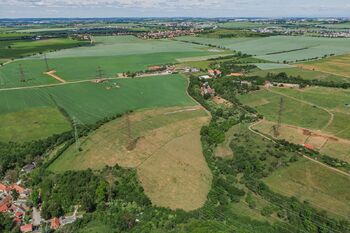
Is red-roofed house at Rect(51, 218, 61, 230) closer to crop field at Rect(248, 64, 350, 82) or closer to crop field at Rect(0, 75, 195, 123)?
crop field at Rect(0, 75, 195, 123)

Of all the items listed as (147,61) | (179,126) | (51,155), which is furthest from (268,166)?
(147,61)

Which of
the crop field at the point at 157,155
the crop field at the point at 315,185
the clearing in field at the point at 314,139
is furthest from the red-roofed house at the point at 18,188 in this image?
the clearing in field at the point at 314,139

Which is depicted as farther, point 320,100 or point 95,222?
point 320,100

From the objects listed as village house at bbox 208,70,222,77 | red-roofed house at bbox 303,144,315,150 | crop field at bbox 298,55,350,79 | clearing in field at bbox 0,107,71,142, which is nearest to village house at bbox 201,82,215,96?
village house at bbox 208,70,222,77

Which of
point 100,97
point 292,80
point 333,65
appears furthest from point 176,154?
point 333,65

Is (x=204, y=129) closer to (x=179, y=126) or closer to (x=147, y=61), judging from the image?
(x=179, y=126)
